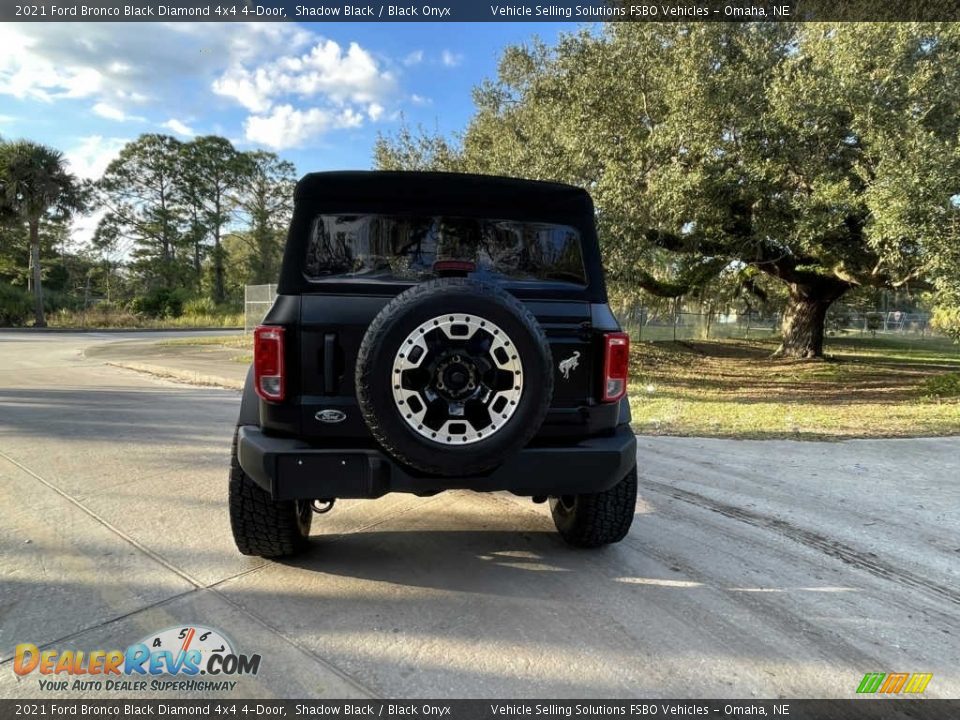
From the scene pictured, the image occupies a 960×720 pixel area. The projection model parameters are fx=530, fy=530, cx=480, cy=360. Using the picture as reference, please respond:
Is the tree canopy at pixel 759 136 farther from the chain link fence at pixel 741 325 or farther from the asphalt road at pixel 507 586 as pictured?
the chain link fence at pixel 741 325

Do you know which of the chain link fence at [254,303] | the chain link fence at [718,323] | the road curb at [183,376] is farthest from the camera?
the chain link fence at [718,323]

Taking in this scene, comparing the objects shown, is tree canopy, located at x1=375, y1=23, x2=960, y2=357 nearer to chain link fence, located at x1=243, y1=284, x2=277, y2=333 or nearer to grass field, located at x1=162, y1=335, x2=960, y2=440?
grass field, located at x1=162, y1=335, x2=960, y2=440

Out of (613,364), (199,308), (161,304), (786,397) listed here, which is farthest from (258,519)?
(161,304)

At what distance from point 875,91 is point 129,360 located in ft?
50.9

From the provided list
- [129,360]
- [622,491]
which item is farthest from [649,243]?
[129,360]

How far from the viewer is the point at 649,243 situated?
11.7m

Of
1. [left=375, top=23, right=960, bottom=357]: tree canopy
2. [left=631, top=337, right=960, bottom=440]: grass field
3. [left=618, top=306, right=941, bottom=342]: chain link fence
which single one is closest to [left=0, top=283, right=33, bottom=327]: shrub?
[left=375, top=23, right=960, bottom=357]: tree canopy

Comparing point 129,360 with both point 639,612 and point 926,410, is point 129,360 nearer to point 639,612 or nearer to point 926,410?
point 639,612

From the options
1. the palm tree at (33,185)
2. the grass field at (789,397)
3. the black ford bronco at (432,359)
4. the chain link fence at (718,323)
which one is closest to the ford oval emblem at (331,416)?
the black ford bronco at (432,359)

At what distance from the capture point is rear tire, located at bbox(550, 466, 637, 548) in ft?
9.61

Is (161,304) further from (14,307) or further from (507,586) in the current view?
(507,586)

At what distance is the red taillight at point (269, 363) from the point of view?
234 centimetres

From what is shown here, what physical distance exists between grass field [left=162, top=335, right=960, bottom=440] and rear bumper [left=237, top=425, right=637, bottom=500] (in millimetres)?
4231

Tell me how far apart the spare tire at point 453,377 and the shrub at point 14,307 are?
115ft
